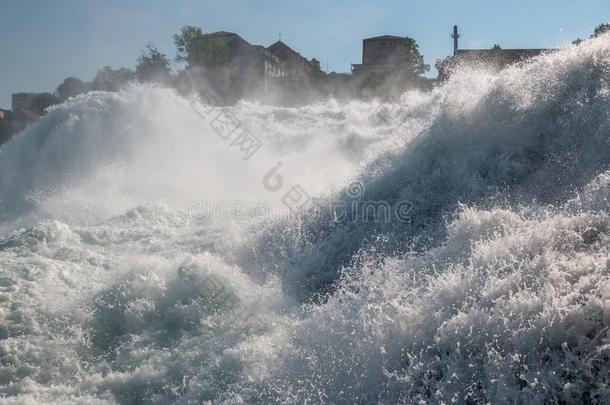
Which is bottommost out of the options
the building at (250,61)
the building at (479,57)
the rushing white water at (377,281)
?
the rushing white water at (377,281)

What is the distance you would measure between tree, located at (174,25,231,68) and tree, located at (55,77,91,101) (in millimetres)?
8387

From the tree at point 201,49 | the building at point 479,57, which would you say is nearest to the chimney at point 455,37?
the building at point 479,57

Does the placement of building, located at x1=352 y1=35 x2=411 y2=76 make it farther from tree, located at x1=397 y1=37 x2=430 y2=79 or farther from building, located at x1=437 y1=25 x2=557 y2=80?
building, located at x1=437 y1=25 x2=557 y2=80

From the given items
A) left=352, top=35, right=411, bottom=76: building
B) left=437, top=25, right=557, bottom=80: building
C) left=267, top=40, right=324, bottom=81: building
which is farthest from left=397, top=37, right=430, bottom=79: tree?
left=267, top=40, right=324, bottom=81: building

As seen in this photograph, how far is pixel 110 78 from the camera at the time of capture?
134ft

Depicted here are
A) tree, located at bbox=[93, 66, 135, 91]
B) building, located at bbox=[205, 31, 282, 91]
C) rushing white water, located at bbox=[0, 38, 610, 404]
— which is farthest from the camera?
building, located at bbox=[205, 31, 282, 91]

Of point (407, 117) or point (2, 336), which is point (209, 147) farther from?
point (2, 336)

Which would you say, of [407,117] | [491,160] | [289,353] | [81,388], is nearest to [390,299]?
[289,353]

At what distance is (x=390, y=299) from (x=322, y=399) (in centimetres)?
111

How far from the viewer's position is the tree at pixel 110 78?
40.2 m

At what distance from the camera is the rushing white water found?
370 centimetres

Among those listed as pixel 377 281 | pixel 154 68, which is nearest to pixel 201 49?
pixel 154 68

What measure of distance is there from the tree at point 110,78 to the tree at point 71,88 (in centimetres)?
144

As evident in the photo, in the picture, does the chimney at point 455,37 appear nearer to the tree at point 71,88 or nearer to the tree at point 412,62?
the tree at point 412,62
